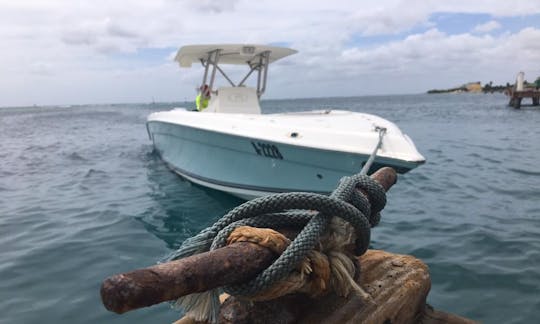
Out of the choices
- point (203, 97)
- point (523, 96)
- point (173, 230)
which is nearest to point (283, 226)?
point (173, 230)

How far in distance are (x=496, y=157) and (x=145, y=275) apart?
13220mm

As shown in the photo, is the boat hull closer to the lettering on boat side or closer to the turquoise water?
the lettering on boat side

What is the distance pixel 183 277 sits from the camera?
3.67 feet

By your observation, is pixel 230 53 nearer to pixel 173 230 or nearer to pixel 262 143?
pixel 262 143

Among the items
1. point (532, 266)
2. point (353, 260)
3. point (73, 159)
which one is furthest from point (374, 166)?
point (73, 159)

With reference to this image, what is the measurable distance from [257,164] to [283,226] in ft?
17.1

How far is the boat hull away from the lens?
18.9 feet

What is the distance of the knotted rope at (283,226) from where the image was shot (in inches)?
51.9

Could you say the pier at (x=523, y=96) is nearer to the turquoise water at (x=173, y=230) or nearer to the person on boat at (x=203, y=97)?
the turquoise water at (x=173, y=230)

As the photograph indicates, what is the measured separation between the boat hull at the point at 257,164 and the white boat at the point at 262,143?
0.01 meters

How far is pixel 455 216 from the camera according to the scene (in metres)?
6.79

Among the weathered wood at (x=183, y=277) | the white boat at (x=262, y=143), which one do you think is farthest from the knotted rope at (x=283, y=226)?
the white boat at (x=262, y=143)

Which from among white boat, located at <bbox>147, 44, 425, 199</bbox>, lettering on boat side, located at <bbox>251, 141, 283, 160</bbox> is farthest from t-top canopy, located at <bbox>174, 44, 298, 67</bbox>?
lettering on boat side, located at <bbox>251, 141, 283, 160</bbox>

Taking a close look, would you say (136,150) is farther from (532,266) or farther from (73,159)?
(532,266)
